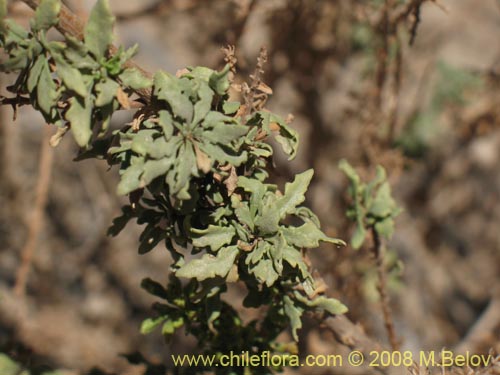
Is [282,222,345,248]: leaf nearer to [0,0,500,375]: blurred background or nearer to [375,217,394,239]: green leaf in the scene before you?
[375,217,394,239]: green leaf

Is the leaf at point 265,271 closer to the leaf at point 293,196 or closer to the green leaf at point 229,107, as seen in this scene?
the leaf at point 293,196

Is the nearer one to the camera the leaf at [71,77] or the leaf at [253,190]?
the leaf at [71,77]

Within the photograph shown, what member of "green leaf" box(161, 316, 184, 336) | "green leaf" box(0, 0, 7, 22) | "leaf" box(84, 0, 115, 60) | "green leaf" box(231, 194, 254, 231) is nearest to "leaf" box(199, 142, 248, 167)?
"green leaf" box(231, 194, 254, 231)

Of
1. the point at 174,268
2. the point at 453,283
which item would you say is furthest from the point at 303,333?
the point at 174,268

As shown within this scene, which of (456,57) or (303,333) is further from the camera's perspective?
(456,57)

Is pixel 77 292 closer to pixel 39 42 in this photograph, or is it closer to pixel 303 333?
pixel 303 333

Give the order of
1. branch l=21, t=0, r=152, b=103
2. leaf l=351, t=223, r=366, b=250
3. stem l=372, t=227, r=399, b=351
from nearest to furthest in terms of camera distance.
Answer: branch l=21, t=0, r=152, b=103 < leaf l=351, t=223, r=366, b=250 < stem l=372, t=227, r=399, b=351

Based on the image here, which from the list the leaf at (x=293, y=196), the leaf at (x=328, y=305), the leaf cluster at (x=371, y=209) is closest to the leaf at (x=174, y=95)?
the leaf at (x=293, y=196)
